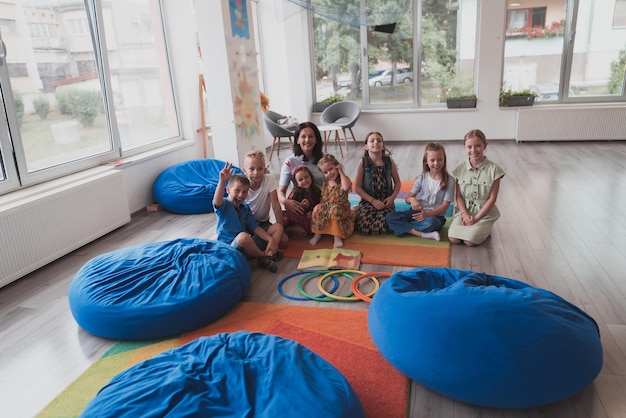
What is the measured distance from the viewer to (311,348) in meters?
2.43

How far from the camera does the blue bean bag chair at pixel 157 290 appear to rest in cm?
255

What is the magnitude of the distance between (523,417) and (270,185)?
243cm

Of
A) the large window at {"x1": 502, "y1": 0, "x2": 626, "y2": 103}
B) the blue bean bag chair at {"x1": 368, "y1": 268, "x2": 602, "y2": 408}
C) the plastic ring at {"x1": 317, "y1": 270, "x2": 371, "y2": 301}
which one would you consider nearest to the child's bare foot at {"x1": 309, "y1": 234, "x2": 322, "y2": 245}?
the plastic ring at {"x1": 317, "y1": 270, "x2": 371, "y2": 301}

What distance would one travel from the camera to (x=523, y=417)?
191 cm

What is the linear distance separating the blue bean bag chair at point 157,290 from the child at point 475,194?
1.74 meters

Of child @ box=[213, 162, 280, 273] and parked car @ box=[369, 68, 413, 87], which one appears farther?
parked car @ box=[369, 68, 413, 87]

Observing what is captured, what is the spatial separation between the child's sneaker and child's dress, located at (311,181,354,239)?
548 millimetres

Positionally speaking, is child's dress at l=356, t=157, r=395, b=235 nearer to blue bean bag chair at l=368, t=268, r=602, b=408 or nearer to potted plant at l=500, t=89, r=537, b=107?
blue bean bag chair at l=368, t=268, r=602, b=408

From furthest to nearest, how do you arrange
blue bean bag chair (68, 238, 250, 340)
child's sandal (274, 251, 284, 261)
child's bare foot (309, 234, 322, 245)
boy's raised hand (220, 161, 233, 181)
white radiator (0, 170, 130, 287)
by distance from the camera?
1. child's bare foot (309, 234, 322, 245)
2. child's sandal (274, 251, 284, 261)
3. white radiator (0, 170, 130, 287)
4. boy's raised hand (220, 161, 233, 181)
5. blue bean bag chair (68, 238, 250, 340)

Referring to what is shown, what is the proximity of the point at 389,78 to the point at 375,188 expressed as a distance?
16.8ft

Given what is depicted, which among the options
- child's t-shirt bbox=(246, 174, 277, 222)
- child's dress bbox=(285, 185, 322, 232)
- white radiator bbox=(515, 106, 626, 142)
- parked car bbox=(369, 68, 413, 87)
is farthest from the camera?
parked car bbox=(369, 68, 413, 87)

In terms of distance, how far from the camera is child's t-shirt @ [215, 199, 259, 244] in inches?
135

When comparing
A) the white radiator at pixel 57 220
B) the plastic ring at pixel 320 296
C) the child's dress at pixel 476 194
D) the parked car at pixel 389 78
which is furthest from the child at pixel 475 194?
the parked car at pixel 389 78

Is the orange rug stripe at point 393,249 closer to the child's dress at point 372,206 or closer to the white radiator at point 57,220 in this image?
the child's dress at point 372,206
